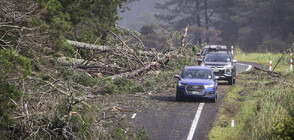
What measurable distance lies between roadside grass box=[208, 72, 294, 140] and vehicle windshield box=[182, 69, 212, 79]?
1256mm

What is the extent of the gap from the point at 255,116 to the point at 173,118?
2.67 m

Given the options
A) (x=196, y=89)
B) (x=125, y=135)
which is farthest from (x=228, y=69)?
(x=125, y=135)

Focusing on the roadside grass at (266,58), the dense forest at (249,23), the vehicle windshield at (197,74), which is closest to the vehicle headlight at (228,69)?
the vehicle windshield at (197,74)

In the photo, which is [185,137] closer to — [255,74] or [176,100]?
[176,100]

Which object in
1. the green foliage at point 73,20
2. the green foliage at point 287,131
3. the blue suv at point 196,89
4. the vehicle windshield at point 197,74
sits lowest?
the blue suv at point 196,89

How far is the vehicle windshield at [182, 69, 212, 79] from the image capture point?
19641 mm

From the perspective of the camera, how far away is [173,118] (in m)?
15.5

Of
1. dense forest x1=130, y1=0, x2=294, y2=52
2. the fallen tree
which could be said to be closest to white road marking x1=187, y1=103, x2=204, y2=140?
the fallen tree

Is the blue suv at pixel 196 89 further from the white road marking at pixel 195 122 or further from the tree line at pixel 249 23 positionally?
the tree line at pixel 249 23

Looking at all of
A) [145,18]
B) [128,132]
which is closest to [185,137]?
[128,132]

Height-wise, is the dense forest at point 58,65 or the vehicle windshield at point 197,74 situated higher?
the dense forest at point 58,65

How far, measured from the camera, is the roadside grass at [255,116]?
1034 centimetres

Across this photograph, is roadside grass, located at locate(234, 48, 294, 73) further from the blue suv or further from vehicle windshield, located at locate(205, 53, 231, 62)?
the blue suv

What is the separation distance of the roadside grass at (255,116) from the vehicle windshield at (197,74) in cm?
126
